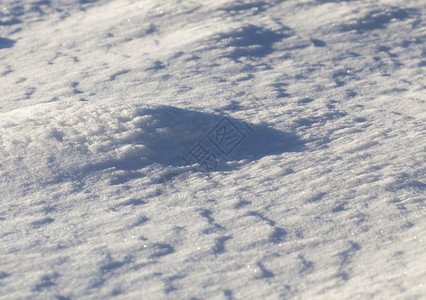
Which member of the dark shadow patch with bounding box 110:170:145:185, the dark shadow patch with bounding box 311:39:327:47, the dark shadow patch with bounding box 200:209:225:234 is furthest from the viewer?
the dark shadow patch with bounding box 311:39:327:47

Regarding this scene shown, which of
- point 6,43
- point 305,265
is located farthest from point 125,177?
point 6,43

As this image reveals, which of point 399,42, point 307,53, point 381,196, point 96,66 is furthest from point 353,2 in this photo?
point 381,196

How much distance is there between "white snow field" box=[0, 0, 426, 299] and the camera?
6.42 ft

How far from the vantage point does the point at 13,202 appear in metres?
2.42

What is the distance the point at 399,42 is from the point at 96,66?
2763mm

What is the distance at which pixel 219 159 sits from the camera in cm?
284

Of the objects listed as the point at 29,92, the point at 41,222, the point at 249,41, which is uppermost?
the point at 29,92

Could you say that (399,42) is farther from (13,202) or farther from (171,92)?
(13,202)

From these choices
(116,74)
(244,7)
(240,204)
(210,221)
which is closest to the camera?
(210,221)

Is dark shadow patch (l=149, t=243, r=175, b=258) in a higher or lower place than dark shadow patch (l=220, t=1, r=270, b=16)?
lower

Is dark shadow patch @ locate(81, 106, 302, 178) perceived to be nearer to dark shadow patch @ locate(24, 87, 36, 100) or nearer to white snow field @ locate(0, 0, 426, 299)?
white snow field @ locate(0, 0, 426, 299)

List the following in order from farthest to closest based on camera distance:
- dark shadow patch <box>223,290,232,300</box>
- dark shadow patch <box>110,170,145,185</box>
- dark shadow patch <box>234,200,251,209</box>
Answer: dark shadow patch <box>110,170,145,185</box> < dark shadow patch <box>234,200,251,209</box> < dark shadow patch <box>223,290,232,300</box>

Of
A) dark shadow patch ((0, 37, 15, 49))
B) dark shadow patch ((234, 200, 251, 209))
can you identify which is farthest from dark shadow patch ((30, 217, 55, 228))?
dark shadow patch ((0, 37, 15, 49))

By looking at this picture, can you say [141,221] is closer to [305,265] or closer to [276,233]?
[276,233]
